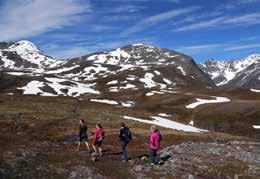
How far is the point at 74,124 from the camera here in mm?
85688

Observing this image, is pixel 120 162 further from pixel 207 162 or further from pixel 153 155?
pixel 207 162

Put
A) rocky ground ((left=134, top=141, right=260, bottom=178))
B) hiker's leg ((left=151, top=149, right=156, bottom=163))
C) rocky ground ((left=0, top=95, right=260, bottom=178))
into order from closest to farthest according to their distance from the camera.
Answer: rocky ground ((left=0, top=95, right=260, bottom=178)), rocky ground ((left=134, top=141, right=260, bottom=178)), hiker's leg ((left=151, top=149, right=156, bottom=163))

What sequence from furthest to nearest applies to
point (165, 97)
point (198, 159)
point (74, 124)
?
point (165, 97)
point (74, 124)
point (198, 159)

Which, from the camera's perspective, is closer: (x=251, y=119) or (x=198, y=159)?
(x=198, y=159)

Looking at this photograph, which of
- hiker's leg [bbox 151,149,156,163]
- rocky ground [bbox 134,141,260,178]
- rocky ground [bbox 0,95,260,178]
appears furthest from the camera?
hiker's leg [bbox 151,149,156,163]

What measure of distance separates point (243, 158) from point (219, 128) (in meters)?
72.7

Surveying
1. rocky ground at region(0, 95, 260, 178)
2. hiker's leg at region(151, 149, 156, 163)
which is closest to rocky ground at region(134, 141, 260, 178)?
rocky ground at region(0, 95, 260, 178)

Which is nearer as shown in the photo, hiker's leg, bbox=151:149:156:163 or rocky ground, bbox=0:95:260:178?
rocky ground, bbox=0:95:260:178

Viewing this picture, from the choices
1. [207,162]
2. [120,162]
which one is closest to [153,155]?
[120,162]

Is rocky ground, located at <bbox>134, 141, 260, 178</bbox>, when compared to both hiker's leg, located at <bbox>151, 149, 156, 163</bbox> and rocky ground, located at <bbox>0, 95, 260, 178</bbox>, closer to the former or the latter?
rocky ground, located at <bbox>0, 95, 260, 178</bbox>

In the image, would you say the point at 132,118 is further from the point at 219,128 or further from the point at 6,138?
the point at 6,138

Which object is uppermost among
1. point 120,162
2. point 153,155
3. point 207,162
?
point 153,155

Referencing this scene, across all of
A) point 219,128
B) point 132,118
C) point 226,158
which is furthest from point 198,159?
point 219,128

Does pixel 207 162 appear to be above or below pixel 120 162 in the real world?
below
